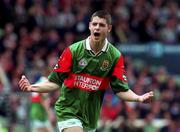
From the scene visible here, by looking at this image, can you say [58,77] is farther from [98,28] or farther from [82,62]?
[98,28]

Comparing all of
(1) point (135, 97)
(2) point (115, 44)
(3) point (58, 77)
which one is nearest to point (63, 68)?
(3) point (58, 77)

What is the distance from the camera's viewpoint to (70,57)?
9352mm

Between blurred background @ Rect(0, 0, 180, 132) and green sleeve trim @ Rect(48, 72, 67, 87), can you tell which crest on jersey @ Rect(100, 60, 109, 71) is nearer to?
green sleeve trim @ Rect(48, 72, 67, 87)

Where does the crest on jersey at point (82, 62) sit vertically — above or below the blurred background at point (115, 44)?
above

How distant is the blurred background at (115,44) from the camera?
53.3 ft

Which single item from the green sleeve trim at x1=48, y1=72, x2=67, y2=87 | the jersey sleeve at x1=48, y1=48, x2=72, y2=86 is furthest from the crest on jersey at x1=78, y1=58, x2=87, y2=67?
the green sleeve trim at x1=48, y1=72, x2=67, y2=87

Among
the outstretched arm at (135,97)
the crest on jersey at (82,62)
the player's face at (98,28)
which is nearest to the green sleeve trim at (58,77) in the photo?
the crest on jersey at (82,62)

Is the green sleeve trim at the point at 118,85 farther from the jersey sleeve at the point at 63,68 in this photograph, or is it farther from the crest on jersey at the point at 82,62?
the jersey sleeve at the point at 63,68

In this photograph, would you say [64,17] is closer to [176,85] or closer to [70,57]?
[176,85]

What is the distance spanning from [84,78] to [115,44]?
38.9ft

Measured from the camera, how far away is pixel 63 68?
936 cm

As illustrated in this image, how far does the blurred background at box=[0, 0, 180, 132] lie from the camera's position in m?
16.3

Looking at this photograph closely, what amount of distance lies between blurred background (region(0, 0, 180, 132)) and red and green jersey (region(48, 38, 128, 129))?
4.70 m

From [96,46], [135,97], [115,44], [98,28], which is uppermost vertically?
[98,28]
